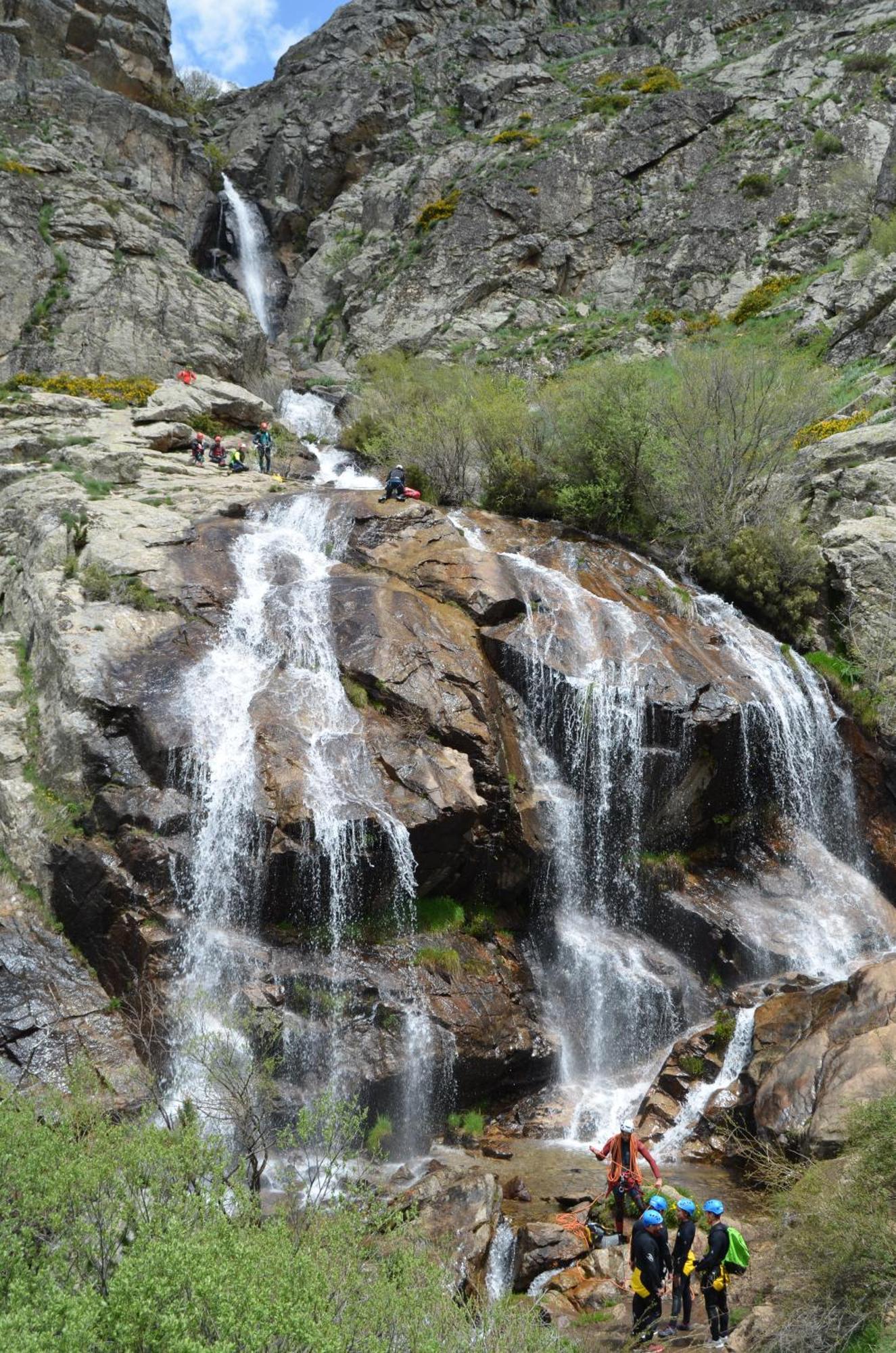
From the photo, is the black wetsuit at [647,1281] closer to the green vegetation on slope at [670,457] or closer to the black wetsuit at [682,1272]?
the black wetsuit at [682,1272]

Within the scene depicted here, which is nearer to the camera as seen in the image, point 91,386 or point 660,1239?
point 660,1239

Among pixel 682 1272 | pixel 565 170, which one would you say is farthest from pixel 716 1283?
pixel 565 170

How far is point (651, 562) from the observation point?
2481 cm

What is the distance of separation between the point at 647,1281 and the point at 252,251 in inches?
2241

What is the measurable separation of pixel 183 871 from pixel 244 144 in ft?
193

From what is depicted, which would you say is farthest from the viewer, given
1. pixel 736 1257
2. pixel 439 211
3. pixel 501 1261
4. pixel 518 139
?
pixel 518 139

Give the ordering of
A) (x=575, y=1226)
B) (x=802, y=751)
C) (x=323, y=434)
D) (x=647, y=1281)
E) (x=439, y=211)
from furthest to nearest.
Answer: (x=439, y=211)
(x=323, y=434)
(x=802, y=751)
(x=575, y=1226)
(x=647, y=1281)

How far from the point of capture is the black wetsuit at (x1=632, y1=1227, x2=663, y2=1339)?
9.16 meters

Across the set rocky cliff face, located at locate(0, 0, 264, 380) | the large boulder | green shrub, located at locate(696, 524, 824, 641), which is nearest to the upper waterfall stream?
the large boulder

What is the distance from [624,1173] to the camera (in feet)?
36.0

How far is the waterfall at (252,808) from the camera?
13719mm

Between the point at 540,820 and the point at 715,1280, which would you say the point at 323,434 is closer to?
the point at 540,820

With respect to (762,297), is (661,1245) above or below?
below

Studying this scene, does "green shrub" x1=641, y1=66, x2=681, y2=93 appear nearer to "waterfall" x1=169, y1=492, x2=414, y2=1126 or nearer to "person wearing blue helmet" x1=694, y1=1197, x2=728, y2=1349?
"waterfall" x1=169, y1=492, x2=414, y2=1126
